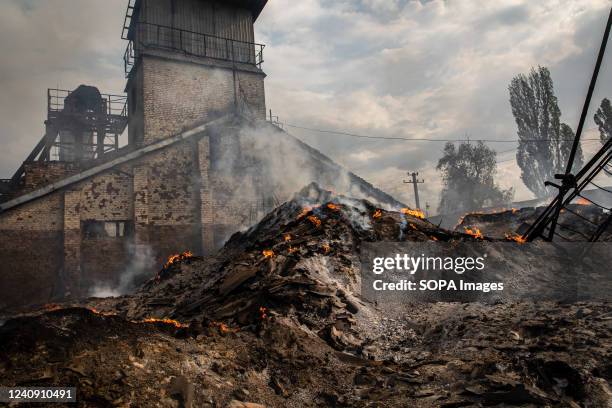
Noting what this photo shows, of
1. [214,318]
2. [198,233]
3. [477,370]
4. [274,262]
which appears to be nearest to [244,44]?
[198,233]

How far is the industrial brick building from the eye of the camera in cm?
1520

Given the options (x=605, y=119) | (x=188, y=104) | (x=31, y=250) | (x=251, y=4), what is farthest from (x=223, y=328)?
(x=605, y=119)

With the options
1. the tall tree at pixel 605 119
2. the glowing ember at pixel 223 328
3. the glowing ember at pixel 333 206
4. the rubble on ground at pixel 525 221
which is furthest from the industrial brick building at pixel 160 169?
the tall tree at pixel 605 119

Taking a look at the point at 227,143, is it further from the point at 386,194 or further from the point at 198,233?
the point at 386,194

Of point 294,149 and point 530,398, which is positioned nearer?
point 530,398

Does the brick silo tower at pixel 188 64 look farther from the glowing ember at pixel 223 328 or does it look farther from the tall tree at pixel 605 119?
the tall tree at pixel 605 119

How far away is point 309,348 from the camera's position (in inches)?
275

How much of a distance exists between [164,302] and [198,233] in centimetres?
748

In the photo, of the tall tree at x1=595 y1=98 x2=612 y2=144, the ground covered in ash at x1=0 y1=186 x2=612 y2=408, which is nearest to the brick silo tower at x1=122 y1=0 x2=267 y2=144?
the ground covered in ash at x1=0 y1=186 x2=612 y2=408

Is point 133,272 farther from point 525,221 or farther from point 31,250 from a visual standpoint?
point 525,221

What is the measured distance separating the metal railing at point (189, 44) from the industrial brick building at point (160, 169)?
0.19ft

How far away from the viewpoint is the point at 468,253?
11.2 m

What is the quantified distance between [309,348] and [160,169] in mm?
13383

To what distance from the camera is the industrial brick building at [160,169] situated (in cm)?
1520
